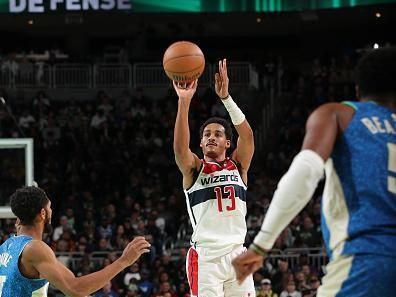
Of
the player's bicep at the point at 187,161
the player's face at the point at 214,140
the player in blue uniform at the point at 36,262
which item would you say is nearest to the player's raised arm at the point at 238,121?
the player's face at the point at 214,140

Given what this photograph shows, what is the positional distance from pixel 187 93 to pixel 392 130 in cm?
346

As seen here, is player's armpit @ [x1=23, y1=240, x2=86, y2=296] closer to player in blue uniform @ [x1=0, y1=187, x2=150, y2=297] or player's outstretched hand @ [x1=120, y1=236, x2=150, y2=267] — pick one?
player in blue uniform @ [x1=0, y1=187, x2=150, y2=297]

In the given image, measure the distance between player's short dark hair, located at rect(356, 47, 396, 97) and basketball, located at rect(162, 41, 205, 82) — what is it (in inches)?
158

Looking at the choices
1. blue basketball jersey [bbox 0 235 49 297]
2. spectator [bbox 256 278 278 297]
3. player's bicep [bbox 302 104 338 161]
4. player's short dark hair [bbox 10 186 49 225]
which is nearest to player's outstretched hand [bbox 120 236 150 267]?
blue basketball jersey [bbox 0 235 49 297]

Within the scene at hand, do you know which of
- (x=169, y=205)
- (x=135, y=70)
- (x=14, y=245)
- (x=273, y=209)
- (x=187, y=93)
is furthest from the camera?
(x=135, y=70)

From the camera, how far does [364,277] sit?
12.9ft

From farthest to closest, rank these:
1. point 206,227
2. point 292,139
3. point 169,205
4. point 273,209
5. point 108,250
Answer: point 292,139
point 169,205
point 108,250
point 206,227
point 273,209

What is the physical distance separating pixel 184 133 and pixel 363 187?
3.63 m

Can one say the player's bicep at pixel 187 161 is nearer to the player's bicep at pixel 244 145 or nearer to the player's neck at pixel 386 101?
the player's bicep at pixel 244 145

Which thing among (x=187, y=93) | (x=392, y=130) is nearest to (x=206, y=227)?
(x=187, y=93)

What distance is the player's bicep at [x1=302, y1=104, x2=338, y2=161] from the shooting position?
3.96m

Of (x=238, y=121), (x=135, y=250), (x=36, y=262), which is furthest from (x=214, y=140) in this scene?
(x=36, y=262)

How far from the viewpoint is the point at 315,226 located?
685 inches

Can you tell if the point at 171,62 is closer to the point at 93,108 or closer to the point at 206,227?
the point at 206,227
